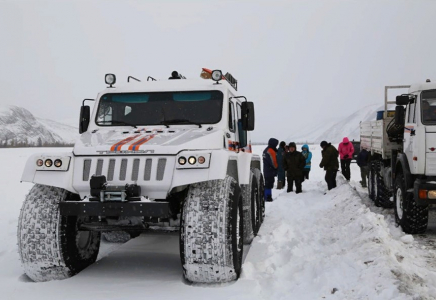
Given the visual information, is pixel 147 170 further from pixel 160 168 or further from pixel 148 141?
pixel 148 141

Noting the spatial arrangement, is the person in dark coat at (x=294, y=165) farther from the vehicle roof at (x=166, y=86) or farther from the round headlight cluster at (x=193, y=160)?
the round headlight cluster at (x=193, y=160)

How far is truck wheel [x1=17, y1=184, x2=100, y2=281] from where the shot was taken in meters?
4.51

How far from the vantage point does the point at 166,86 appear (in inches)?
235

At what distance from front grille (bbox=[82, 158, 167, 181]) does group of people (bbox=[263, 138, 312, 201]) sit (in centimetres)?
762

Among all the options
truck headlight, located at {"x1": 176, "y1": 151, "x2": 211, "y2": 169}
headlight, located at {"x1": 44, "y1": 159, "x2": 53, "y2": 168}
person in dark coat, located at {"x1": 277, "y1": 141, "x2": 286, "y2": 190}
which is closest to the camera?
truck headlight, located at {"x1": 176, "y1": 151, "x2": 211, "y2": 169}

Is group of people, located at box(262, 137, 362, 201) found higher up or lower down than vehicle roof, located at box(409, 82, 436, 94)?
lower down

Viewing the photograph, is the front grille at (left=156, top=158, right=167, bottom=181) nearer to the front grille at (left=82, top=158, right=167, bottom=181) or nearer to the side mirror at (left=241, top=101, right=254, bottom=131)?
the front grille at (left=82, top=158, right=167, bottom=181)

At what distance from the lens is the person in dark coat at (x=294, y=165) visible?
1341cm

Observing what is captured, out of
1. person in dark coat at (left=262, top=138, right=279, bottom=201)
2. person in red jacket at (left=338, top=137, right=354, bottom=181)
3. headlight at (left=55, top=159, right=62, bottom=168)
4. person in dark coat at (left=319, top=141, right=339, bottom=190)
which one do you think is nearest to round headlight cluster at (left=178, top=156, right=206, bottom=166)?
headlight at (left=55, top=159, right=62, bottom=168)

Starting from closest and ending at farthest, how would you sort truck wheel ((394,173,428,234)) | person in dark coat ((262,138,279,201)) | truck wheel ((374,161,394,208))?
truck wheel ((394,173,428,234)), truck wheel ((374,161,394,208)), person in dark coat ((262,138,279,201))

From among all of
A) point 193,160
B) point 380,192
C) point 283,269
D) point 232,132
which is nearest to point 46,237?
point 193,160

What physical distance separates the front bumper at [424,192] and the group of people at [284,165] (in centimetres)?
517

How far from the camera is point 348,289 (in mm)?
4043


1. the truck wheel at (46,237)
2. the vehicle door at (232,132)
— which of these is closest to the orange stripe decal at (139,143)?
the truck wheel at (46,237)
